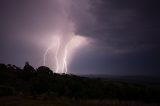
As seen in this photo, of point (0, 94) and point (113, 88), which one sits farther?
point (113, 88)

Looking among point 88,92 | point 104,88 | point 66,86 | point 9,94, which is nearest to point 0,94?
point 9,94

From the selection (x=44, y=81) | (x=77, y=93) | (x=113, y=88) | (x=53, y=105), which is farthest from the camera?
(x=113, y=88)

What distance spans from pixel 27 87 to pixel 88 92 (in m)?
10.4

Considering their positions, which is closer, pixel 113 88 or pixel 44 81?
pixel 44 81

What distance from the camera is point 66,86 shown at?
1689 inches

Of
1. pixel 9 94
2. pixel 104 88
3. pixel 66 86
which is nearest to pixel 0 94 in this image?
pixel 9 94

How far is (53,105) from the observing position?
88.4ft

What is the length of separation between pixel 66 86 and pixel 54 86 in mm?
2028

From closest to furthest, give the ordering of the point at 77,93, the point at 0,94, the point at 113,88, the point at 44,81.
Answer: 1. the point at 0,94
2. the point at 77,93
3. the point at 44,81
4. the point at 113,88

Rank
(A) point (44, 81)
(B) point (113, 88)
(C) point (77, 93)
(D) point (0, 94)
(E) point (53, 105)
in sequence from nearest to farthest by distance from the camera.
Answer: (E) point (53, 105) < (D) point (0, 94) < (C) point (77, 93) < (A) point (44, 81) < (B) point (113, 88)

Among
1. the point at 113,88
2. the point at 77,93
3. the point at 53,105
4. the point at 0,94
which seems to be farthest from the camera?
the point at 113,88

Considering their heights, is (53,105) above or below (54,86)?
below

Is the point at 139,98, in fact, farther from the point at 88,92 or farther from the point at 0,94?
the point at 0,94

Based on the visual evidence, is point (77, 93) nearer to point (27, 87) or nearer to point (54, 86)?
point (54, 86)
